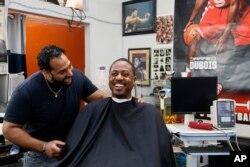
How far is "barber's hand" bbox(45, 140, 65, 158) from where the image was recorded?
1576 millimetres

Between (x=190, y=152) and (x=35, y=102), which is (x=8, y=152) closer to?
(x=35, y=102)

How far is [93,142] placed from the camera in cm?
171

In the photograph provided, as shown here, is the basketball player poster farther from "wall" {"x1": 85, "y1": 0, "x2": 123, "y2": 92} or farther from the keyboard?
"wall" {"x1": 85, "y1": 0, "x2": 123, "y2": 92}

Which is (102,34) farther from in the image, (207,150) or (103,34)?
(207,150)

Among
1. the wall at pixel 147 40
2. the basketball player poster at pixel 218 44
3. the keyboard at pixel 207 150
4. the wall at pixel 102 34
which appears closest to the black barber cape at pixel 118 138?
the keyboard at pixel 207 150

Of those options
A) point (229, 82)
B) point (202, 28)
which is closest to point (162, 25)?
point (202, 28)

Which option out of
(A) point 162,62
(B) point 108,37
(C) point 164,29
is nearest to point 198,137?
(A) point 162,62

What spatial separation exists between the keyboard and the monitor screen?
1.27 ft

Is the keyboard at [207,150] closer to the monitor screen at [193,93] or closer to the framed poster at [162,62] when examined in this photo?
the monitor screen at [193,93]

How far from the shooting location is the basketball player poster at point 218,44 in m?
2.83

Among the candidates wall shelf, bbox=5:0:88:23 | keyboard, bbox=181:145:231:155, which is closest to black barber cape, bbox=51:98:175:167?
keyboard, bbox=181:145:231:155

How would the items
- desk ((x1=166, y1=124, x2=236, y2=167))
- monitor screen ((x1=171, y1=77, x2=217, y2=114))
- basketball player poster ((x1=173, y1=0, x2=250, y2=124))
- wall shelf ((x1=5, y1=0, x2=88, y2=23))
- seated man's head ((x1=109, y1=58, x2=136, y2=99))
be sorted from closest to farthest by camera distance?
seated man's head ((x1=109, y1=58, x2=136, y2=99)), desk ((x1=166, y1=124, x2=236, y2=167)), monitor screen ((x1=171, y1=77, x2=217, y2=114)), basketball player poster ((x1=173, y1=0, x2=250, y2=124)), wall shelf ((x1=5, y1=0, x2=88, y2=23))

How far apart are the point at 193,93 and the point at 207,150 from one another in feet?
1.81

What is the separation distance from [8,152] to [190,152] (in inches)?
55.9
